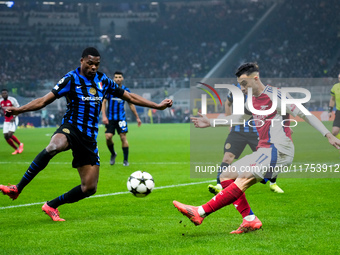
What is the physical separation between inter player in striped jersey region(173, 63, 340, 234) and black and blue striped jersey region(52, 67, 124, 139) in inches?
55.3

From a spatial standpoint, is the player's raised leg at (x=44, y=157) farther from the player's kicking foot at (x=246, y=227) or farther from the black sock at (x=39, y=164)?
the player's kicking foot at (x=246, y=227)

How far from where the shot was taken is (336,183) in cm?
1005

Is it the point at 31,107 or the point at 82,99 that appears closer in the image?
the point at 31,107

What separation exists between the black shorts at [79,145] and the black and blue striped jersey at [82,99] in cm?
7

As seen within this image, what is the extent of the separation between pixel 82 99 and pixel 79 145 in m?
0.58

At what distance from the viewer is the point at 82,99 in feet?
21.0

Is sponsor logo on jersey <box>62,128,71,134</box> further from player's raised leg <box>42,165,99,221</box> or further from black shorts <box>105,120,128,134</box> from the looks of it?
black shorts <box>105,120,128,134</box>

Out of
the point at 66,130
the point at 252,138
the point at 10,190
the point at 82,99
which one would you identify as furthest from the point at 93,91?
the point at 252,138

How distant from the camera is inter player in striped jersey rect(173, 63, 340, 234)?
18.1 ft

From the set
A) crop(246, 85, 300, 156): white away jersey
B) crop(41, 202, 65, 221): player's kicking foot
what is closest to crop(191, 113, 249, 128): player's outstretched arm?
crop(246, 85, 300, 156): white away jersey

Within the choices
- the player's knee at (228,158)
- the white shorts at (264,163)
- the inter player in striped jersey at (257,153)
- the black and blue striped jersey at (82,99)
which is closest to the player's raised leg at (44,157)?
the black and blue striped jersey at (82,99)

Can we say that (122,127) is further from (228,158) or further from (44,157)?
(44,157)

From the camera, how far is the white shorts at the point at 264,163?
5.50 metres

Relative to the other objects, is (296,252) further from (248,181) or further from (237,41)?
(237,41)
